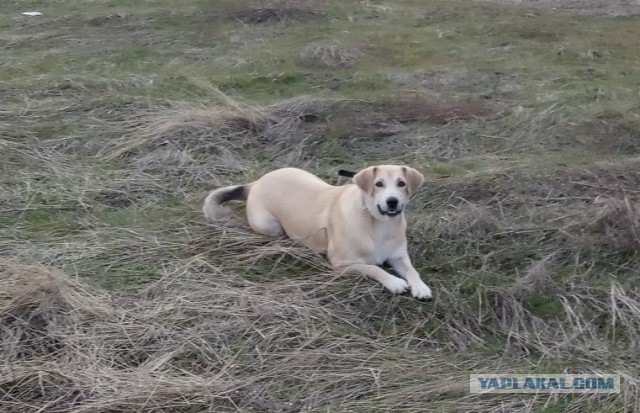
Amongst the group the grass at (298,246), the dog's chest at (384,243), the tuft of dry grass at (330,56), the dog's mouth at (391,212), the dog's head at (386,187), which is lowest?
the tuft of dry grass at (330,56)

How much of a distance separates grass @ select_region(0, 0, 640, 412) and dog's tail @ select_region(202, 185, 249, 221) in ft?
0.56

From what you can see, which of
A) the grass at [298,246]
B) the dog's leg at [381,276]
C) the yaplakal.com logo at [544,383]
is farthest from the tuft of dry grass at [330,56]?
the yaplakal.com logo at [544,383]

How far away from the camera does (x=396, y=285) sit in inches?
205

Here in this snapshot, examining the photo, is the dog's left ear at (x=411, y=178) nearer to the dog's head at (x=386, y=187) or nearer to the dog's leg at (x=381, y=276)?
the dog's head at (x=386, y=187)

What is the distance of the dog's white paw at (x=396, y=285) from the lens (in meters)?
5.20

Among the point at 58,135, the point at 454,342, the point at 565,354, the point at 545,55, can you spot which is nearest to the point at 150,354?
the point at 454,342

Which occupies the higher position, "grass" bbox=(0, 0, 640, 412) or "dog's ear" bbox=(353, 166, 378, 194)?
"dog's ear" bbox=(353, 166, 378, 194)

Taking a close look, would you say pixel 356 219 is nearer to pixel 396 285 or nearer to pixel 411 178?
pixel 411 178

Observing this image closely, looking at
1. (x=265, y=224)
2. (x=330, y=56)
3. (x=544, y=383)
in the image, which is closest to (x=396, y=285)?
(x=544, y=383)

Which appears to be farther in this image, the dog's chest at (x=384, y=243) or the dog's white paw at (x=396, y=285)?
the dog's chest at (x=384, y=243)

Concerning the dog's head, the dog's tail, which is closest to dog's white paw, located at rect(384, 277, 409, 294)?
the dog's head

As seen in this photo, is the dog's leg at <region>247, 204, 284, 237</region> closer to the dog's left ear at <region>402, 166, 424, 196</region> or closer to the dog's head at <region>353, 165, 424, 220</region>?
the dog's head at <region>353, 165, 424, 220</region>

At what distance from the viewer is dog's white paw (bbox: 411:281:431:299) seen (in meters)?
5.18

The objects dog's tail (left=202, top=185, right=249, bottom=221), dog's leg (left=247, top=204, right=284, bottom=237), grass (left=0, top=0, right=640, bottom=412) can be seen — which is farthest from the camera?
dog's tail (left=202, top=185, right=249, bottom=221)
